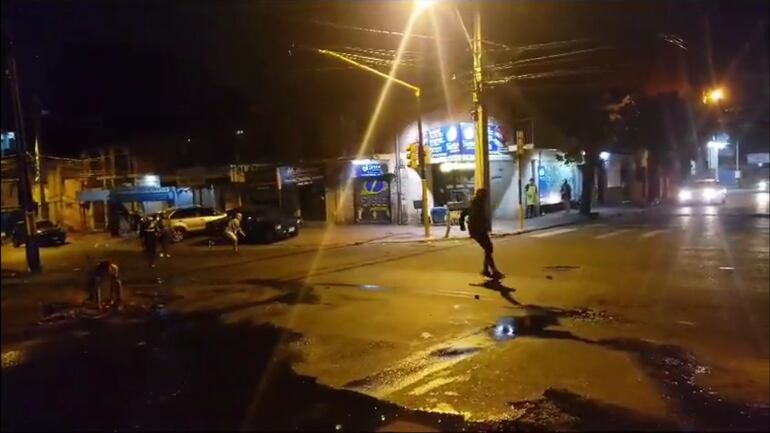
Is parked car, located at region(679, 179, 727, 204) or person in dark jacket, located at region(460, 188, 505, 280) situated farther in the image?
parked car, located at region(679, 179, 727, 204)

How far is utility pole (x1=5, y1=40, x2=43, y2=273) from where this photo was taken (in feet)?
7.24

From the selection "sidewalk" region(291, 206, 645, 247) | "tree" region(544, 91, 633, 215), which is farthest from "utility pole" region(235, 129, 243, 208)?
"tree" region(544, 91, 633, 215)

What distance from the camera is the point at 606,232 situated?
77.8ft

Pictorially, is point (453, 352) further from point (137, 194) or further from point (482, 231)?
point (482, 231)

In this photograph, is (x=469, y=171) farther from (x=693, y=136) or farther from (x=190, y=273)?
(x=693, y=136)

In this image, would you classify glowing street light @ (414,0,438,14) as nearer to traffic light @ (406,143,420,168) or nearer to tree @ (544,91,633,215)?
traffic light @ (406,143,420,168)

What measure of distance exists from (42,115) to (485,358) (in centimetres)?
542

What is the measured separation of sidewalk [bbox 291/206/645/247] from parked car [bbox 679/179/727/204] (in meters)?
9.90

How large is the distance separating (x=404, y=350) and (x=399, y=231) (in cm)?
2051

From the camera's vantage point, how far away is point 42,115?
2666mm

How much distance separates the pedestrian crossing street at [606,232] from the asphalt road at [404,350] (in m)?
6.48

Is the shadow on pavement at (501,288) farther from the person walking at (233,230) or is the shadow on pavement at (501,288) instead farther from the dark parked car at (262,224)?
the dark parked car at (262,224)

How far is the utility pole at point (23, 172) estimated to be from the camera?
2207 millimetres

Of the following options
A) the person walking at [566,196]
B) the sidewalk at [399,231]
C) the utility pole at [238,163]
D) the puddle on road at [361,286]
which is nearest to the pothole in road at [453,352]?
the puddle on road at [361,286]
